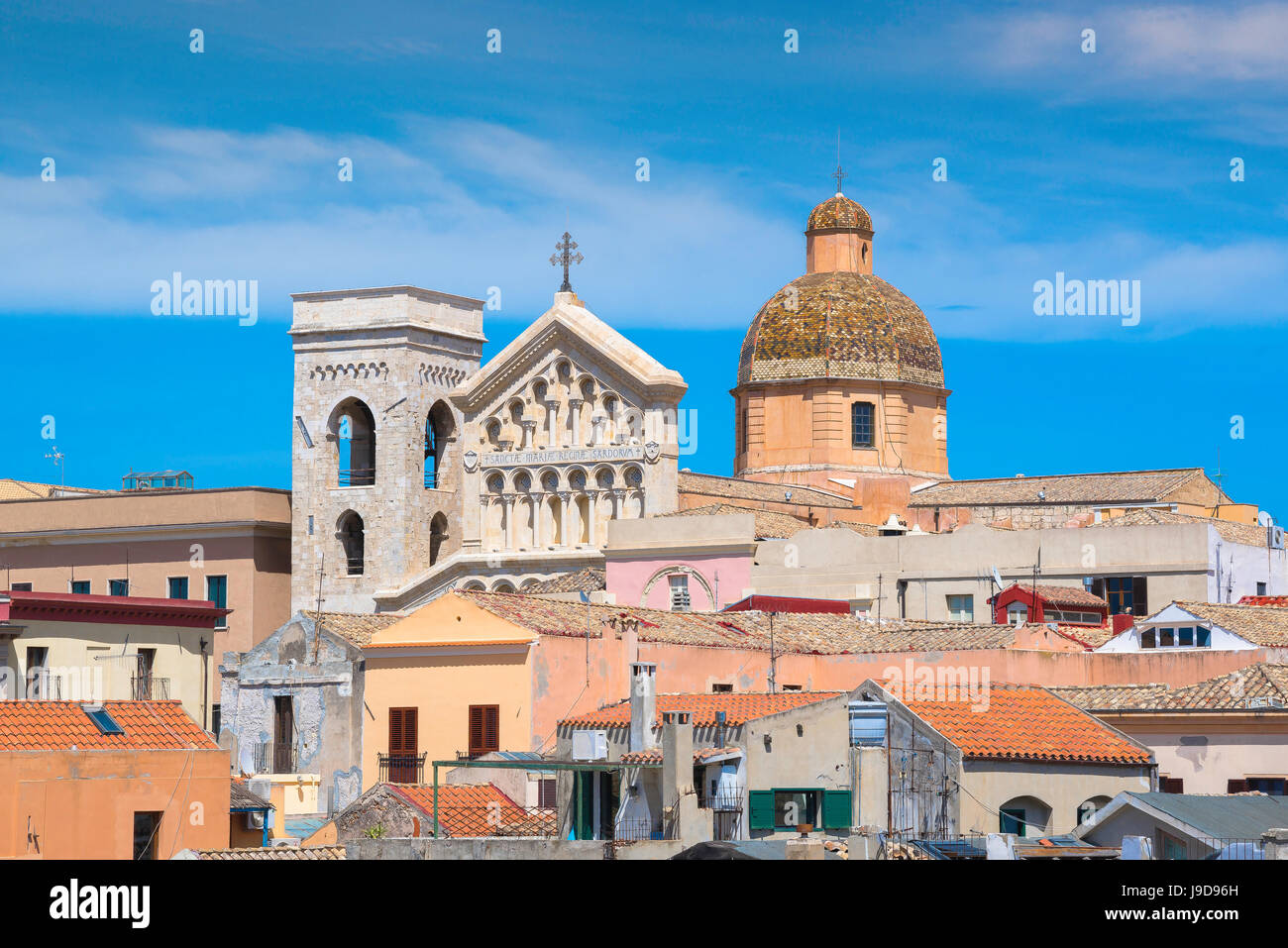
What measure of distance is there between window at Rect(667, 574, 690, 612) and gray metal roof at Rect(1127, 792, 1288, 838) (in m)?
30.7

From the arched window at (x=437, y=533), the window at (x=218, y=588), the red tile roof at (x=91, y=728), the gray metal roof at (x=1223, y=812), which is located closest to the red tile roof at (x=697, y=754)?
the red tile roof at (x=91, y=728)

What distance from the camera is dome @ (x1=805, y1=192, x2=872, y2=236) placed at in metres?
80.8

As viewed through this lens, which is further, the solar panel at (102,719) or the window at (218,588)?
the window at (218,588)

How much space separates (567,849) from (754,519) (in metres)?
31.4

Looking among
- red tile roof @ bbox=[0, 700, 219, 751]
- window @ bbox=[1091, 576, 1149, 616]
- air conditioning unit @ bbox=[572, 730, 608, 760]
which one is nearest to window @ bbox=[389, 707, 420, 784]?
air conditioning unit @ bbox=[572, 730, 608, 760]

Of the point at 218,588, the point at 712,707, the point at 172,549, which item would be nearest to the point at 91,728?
the point at 712,707

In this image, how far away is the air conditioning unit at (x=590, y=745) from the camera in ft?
122

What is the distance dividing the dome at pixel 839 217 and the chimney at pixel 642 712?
45.1 meters

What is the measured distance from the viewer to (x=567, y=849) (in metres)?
31.6

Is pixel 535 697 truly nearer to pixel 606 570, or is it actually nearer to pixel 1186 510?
pixel 606 570

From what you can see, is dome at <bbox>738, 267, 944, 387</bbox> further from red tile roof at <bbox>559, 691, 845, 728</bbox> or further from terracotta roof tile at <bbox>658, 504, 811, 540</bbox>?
red tile roof at <bbox>559, 691, 845, 728</bbox>

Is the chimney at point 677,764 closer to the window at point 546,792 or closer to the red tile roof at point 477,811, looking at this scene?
the red tile roof at point 477,811
